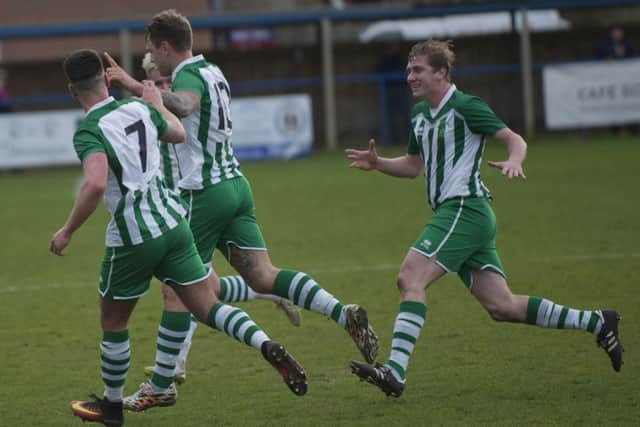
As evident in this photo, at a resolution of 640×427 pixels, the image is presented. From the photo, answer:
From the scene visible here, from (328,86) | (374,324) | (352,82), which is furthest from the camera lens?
(352,82)

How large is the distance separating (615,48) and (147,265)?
19.2 metres

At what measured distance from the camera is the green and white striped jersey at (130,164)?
581cm

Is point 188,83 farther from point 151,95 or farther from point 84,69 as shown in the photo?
point 84,69

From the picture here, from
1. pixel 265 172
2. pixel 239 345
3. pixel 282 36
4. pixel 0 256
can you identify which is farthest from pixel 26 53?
pixel 239 345

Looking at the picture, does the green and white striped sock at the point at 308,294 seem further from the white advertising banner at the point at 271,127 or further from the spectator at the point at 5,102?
the spectator at the point at 5,102

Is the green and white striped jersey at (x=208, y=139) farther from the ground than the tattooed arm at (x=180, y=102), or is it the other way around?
the tattooed arm at (x=180, y=102)

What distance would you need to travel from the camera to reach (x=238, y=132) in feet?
73.2

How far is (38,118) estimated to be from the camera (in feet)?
71.1

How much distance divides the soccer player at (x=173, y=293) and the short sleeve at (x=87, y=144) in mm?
1142

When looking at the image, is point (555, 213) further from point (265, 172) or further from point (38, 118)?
point (38, 118)

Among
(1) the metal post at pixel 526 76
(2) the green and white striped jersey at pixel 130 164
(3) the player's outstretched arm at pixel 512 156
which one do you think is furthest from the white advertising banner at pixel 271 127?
(2) the green and white striped jersey at pixel 130 164

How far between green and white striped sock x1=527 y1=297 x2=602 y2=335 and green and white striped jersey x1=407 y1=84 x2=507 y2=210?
0.72 meters

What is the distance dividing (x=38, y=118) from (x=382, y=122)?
23.9ft

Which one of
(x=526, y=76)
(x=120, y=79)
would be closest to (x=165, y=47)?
(x=120, y=79)
